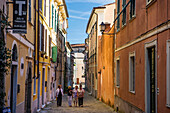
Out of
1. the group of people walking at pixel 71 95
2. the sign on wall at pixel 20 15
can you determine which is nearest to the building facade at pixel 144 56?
the sign on wall at pixel 20 15

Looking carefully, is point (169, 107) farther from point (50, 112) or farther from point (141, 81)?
point (50, 112)

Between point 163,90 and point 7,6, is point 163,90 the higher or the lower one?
the lower one

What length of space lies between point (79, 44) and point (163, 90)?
78.5m

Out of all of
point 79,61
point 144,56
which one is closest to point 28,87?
point 144,56

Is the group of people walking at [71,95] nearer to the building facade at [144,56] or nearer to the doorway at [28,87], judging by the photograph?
the building facade at [144,56]

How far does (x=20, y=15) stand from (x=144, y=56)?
4.65 meters

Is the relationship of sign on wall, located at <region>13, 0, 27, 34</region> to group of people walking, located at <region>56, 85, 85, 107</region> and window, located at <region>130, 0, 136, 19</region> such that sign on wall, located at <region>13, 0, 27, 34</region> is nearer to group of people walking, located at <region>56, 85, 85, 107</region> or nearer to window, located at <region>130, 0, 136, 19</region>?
window, located at <region>130, 0, 136, 19</region>

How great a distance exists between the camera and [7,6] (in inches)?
346

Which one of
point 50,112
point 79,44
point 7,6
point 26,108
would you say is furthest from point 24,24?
point 79,44

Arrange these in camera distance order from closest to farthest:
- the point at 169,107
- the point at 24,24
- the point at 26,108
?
the point at 169,107, the point at 24,24, the point at 26,108

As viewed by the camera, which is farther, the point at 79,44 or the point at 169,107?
the point at 79,44

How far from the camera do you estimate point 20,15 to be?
8812 mm

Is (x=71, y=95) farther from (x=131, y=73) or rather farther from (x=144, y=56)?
(x=144, y=56)

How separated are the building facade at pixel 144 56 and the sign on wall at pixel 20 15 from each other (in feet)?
13.2
